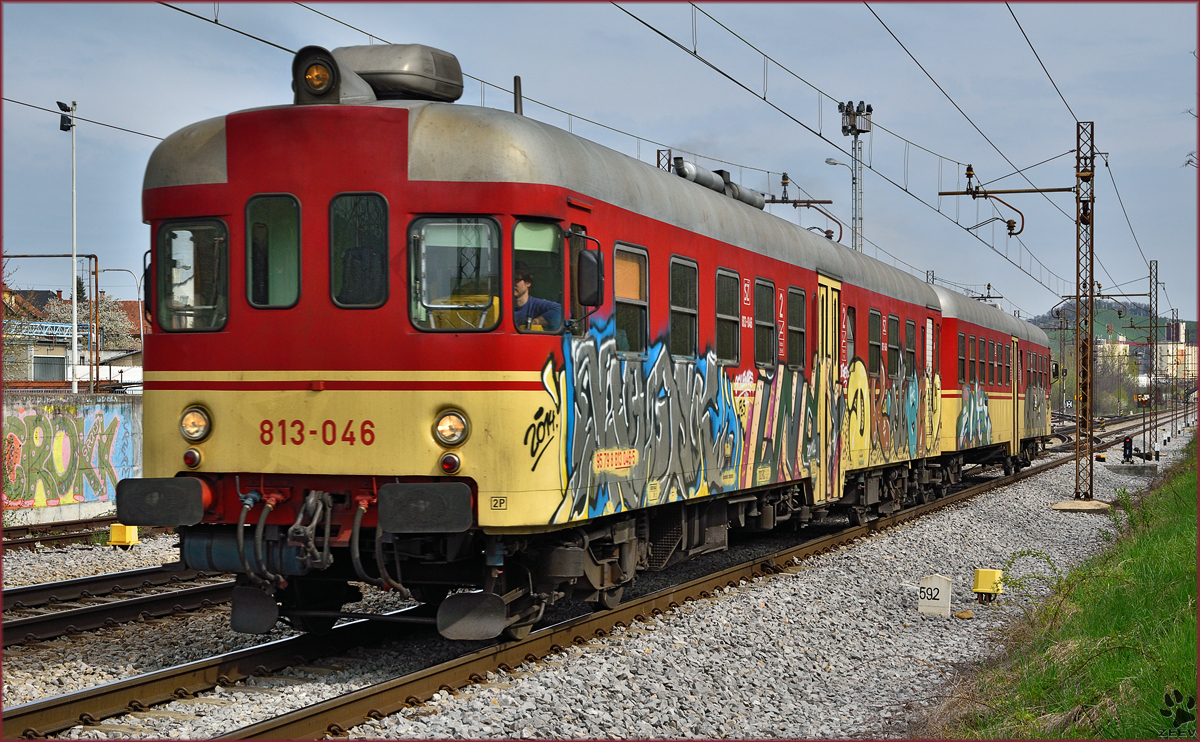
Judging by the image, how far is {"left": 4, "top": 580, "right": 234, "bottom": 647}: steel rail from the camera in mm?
8562

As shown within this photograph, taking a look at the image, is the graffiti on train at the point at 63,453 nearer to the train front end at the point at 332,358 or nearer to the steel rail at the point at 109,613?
the steel rail at the point at 109,613

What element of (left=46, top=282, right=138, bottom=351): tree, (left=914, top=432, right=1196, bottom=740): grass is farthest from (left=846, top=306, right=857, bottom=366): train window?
(left=46, top=282, right=138, bottom=351): tree

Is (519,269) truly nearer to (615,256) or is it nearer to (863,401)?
(615,256)

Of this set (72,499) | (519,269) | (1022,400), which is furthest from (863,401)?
(1022,400)

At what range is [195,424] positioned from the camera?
25.1ft

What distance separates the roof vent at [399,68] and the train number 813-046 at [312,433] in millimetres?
2502

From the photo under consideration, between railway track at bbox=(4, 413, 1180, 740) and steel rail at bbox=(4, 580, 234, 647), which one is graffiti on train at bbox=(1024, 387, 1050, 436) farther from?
steel rail at bbox=(4, 580, 234, 647)

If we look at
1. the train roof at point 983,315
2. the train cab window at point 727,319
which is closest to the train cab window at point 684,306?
the train cab window at point 727,319

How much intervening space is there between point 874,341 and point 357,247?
10.2 metres

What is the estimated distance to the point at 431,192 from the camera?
749 cm

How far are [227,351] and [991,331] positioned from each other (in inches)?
777

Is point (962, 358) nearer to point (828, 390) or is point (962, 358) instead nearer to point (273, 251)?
point (828, 390)

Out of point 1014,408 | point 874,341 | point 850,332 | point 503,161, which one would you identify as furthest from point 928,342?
point 503,161

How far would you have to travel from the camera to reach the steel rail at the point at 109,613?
28.1 feet
